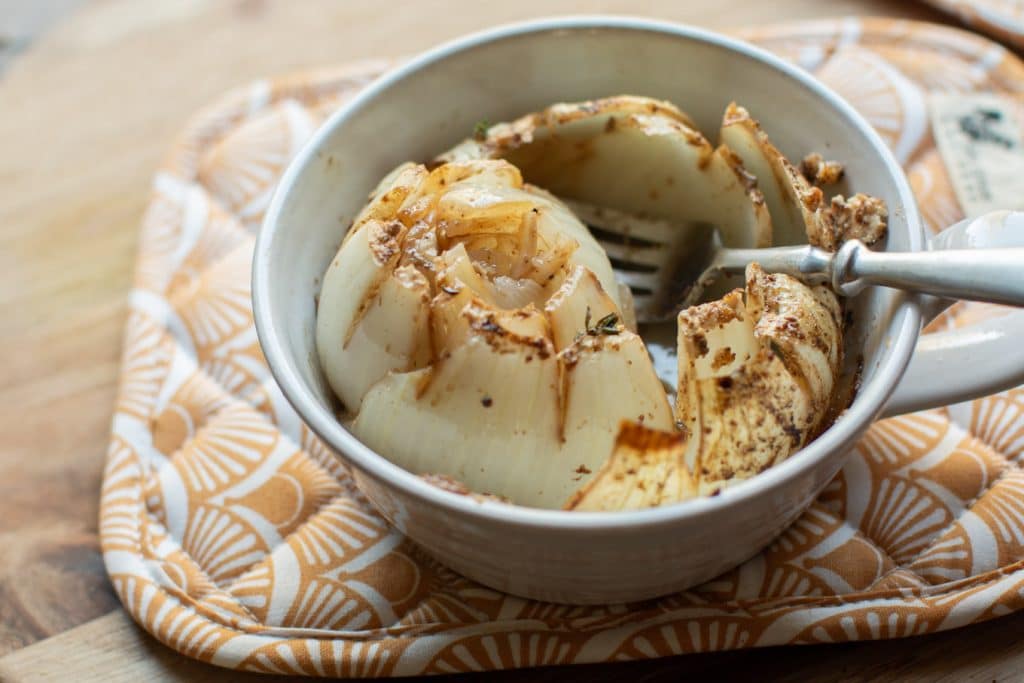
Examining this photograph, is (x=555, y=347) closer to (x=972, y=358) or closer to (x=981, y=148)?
(x=972, y=358)

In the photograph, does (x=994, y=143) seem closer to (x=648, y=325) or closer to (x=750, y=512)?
(x=648, y=325)

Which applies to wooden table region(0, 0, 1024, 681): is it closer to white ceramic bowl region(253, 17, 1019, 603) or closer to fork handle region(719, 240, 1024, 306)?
white ceramic bowl region(253, 17, 1019, 603)

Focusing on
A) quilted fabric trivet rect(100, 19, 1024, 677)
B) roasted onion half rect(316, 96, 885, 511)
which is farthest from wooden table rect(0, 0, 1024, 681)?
roasted onion half rect(316, 96, 885, 511)

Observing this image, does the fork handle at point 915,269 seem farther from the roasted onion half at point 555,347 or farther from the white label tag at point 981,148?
the white label tag at point 981,148

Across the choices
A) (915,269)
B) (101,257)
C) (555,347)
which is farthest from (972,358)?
(101,257)

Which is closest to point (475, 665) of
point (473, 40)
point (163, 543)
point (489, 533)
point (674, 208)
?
point (489, 533)

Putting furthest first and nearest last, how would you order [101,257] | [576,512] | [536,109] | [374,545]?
[101,257] < [536,109] < [374,545] < [576,512]
